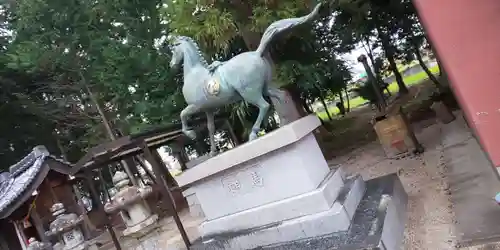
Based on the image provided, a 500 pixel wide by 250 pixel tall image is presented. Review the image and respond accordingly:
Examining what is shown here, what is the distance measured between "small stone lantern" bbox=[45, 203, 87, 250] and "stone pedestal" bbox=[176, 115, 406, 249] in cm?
450

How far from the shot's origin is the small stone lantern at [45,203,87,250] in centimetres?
848

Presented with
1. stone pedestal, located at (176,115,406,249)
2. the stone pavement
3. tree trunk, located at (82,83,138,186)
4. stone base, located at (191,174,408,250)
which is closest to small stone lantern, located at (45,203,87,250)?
stone base, located at (191,174,408,250)

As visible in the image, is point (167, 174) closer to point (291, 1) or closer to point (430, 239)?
point (291, 1)

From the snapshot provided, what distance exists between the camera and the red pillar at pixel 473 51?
3195 millimetres

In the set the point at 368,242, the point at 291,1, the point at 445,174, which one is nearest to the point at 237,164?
the point at 368,242

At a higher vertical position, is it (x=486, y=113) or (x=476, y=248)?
(x=486, y=113)

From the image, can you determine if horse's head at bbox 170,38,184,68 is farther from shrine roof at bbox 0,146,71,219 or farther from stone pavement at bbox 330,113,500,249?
shrine roof at bbox 0,146,71,219

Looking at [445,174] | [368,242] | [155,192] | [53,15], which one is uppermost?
[53,15]

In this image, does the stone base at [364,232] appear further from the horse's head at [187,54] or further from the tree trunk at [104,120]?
the tree trunk at [104,120]

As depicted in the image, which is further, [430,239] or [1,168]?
[1,168]

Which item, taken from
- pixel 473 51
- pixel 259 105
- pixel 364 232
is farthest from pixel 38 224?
pixel 473 51

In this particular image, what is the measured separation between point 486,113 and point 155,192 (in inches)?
442

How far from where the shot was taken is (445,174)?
6445 mm

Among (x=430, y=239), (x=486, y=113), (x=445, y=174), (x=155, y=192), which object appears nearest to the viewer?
(x=486, y=113)
